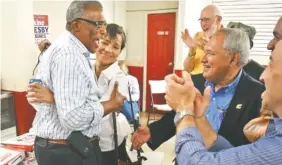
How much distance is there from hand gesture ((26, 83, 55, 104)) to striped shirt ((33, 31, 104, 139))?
0.13ft

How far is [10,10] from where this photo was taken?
3752 millimetres

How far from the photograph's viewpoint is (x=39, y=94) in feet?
4.38

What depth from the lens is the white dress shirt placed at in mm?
1767

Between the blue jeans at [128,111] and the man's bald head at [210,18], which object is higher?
the man's bald head at [210,18]

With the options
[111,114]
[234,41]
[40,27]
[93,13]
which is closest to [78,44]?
[93,13]

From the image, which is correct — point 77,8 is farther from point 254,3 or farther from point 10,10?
point 254,3

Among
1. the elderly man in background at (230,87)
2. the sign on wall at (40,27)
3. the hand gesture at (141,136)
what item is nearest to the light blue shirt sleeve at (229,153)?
the elderly man in background at (230,87)

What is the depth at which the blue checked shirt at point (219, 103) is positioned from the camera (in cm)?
147

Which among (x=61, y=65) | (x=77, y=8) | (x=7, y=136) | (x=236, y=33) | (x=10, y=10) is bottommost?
(x=7, y=136)

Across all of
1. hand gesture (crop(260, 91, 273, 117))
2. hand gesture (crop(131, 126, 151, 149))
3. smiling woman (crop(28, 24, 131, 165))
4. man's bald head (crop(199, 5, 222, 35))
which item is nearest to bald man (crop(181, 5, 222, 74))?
man's bald head (crop(199, 5, 222, 35))

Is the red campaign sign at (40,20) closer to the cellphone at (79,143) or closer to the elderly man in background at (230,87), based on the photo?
the cellphone at (79,143)

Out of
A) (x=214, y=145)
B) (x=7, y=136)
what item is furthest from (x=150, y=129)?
(x=7, y=136)

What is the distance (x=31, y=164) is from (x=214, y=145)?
5.57ft

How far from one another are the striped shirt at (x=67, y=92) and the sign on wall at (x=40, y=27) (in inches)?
126
